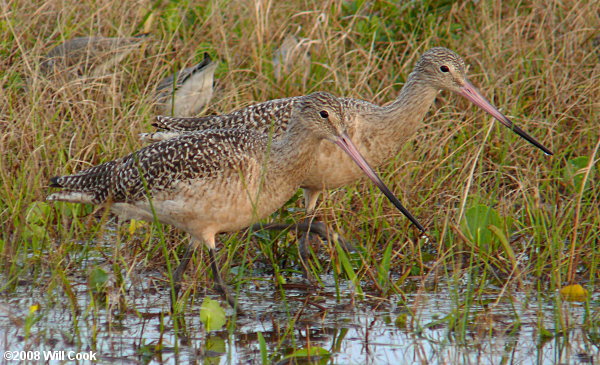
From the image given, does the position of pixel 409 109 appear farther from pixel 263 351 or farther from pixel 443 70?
pixel 263 351

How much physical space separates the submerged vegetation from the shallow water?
22 mm

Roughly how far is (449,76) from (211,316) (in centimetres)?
252

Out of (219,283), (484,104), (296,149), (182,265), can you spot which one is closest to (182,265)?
(182,265)

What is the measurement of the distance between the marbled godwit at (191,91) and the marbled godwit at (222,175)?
1.78m

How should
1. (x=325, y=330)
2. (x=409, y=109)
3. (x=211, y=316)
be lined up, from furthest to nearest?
(x=409, y=109)
(x=325, y=330)
(x=211, y=316)

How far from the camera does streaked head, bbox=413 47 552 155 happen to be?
6.42 metres

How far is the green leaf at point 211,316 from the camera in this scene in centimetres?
489

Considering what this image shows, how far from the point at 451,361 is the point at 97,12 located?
480 cm

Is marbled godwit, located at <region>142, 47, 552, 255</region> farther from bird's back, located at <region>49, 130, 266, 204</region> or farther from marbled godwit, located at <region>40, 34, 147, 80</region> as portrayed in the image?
marbled godwit, located at <region>40, 34, 147, 80</region>

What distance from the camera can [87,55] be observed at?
743 centimetres

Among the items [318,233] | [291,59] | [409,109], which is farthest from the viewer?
[291,59]

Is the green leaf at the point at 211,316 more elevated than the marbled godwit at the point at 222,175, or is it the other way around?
the marbled godwit at the point at 222,175

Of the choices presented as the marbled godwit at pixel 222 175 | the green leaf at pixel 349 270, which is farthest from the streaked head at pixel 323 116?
the green leaf at pixel 349 270

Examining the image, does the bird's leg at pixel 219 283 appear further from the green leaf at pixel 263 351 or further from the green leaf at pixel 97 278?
the green leaf at pixel 263 351
